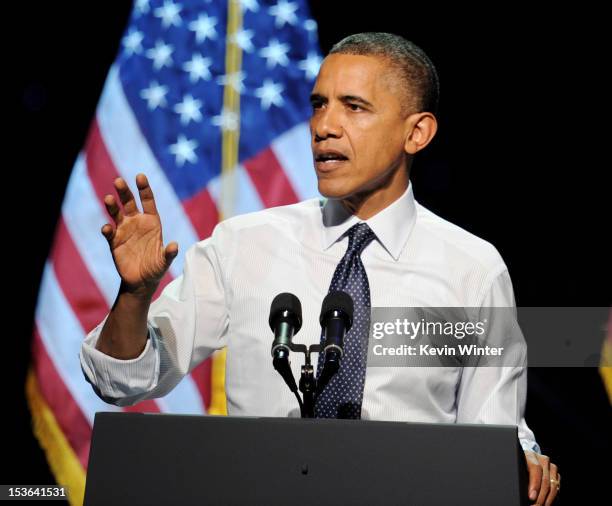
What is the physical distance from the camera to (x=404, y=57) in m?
1.91

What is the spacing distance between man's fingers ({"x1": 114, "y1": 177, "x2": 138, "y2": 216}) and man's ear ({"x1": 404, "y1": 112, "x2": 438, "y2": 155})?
706mm

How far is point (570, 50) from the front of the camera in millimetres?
2598

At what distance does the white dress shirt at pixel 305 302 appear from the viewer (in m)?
1.70

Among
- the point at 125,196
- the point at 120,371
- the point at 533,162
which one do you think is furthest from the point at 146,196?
the point at 533,162

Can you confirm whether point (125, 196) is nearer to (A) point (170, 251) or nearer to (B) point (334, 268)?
(A) point (170, 251)

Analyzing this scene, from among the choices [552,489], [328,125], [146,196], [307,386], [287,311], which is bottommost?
[552,489]

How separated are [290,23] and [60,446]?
160 cm

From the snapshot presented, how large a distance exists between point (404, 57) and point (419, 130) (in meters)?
0.17

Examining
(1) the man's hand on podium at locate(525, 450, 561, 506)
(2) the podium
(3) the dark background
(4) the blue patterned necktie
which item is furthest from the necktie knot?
(3) the dark background

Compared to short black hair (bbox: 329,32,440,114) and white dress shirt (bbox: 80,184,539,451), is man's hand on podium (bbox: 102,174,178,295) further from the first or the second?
short black hair (bbox: 329,32,440,114)

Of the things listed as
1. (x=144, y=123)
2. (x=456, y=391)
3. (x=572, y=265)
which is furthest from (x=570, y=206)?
(x=144, y=123)

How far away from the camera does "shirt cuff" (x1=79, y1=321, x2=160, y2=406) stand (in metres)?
1.59

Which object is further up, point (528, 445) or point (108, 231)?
point (108, 231)

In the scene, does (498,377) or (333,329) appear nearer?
(333,329)
